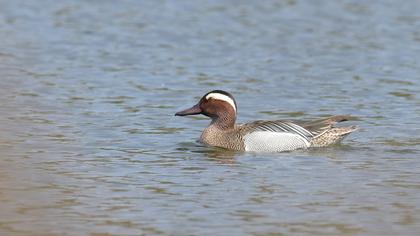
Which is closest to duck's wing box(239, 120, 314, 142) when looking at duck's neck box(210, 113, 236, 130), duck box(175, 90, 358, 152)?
duck box(175, 90, 358, 152)

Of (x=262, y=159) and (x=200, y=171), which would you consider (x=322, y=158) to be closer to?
(x=262, y=159)

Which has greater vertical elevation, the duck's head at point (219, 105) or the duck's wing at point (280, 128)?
the duck's head at point (219, 105)

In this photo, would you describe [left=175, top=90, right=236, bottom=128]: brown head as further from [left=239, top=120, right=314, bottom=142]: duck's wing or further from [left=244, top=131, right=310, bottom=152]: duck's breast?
[left=244, top=131, right=310, bottom=152]: duck's breast

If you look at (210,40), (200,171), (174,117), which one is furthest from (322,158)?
(210,40)

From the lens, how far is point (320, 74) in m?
A: 18.3

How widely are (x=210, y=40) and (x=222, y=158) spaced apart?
8.53 m

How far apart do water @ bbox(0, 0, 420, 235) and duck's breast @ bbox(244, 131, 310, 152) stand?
22cm

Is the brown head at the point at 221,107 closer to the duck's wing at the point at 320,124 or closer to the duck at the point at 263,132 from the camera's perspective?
the duck at the point at 263,132

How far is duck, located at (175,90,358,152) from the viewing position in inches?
527

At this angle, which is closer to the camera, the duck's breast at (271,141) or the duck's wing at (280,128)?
the duck's breast at (271,141)

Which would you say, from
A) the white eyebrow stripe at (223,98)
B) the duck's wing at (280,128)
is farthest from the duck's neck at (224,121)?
the duck's wing at (280,128)

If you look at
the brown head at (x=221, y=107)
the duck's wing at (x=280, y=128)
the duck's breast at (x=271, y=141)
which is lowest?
the duck's breast at (x=271, y=141)

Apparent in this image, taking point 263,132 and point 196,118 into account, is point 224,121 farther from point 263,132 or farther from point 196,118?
point 196,118

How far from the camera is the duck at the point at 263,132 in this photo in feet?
43.9
